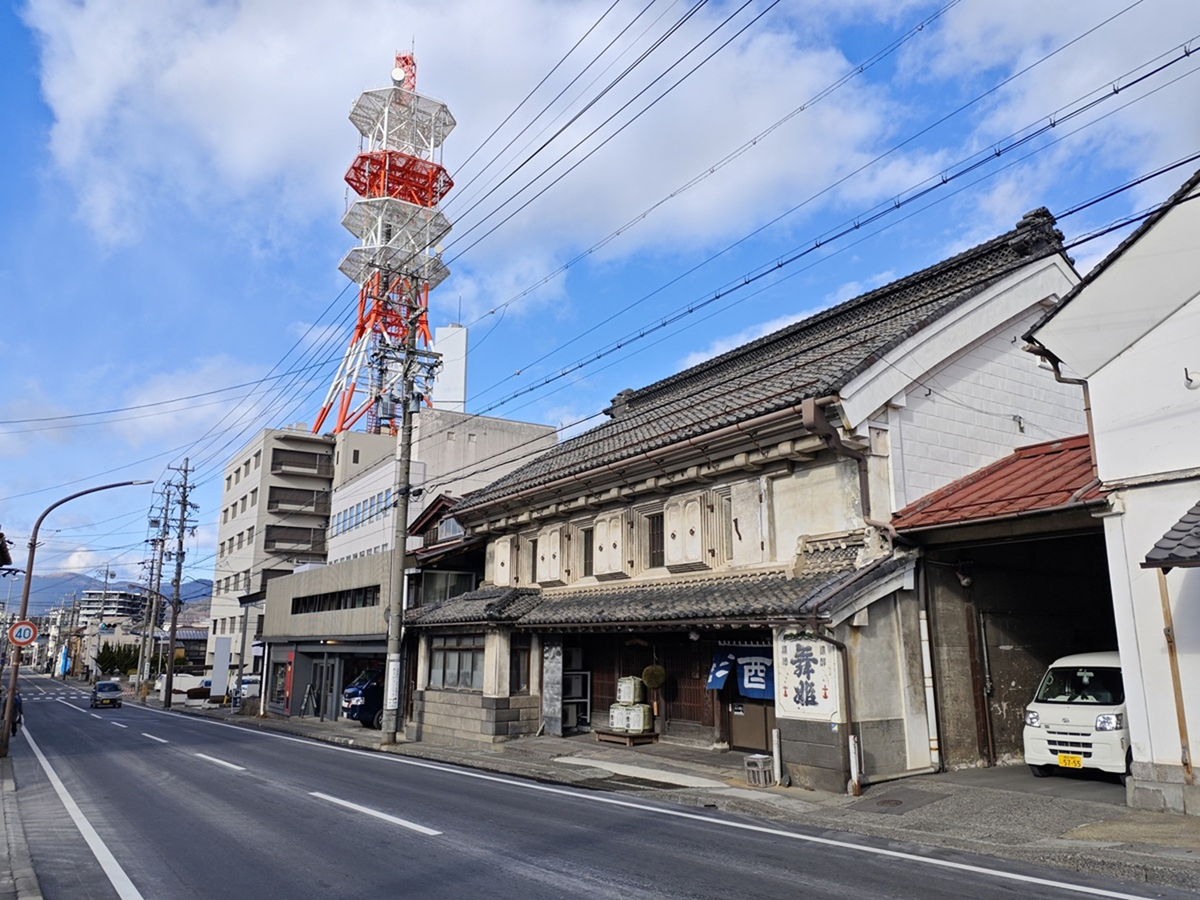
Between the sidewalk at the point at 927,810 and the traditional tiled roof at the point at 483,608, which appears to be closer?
the sidewalk at the point at 927,810

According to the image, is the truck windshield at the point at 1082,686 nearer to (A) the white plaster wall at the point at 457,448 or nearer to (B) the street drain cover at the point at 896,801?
(B) the street drain cover at the point at 896,801

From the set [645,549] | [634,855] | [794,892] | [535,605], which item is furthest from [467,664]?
[794,892]

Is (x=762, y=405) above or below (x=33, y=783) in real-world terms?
above

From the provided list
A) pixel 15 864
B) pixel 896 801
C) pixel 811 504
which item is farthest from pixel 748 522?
pixel 15 864

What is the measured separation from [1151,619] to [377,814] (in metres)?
10.8

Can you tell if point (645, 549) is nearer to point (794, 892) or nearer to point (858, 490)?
point (858, 490)

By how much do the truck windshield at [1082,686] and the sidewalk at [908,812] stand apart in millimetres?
1790

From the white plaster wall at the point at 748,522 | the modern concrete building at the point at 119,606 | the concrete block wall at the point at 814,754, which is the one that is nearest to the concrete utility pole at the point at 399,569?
the white plaster wall at the point at 748,522

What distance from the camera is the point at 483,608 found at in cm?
2305

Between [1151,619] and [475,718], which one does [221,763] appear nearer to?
[475,718]

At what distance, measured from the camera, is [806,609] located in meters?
13.7

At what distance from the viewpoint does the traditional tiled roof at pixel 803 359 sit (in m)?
16.8

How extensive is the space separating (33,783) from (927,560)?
17788 mm

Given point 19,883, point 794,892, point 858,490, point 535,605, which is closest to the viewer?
point 794,892
